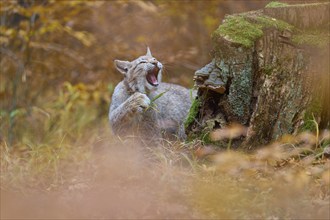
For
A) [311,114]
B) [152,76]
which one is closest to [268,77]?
[311,114]

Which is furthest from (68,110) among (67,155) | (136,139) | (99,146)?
(136,139)

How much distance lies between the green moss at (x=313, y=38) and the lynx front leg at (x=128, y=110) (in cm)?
139

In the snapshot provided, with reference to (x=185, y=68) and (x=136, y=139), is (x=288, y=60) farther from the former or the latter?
(x=185, y=68)

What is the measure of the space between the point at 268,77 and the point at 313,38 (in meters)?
0.49

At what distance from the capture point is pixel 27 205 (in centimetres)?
491

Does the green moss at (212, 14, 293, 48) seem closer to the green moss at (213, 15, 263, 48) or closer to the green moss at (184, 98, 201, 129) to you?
the green moss at (213, 15, 263, 48)

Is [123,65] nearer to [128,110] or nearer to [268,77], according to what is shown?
[128,110]

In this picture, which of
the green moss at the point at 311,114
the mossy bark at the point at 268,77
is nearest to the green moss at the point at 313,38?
the mossy bark at the point at 268,77

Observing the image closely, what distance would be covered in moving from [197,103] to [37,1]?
16.8 feet

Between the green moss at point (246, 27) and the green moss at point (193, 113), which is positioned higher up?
the green moss at point (246, 27)

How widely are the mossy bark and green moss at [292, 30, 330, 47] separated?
0.6 inches

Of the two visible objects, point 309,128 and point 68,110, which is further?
point 68,110

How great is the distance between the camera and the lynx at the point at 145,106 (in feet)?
19.2

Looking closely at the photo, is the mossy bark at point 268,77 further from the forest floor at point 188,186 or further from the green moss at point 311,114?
the forest floor at point 188,186
